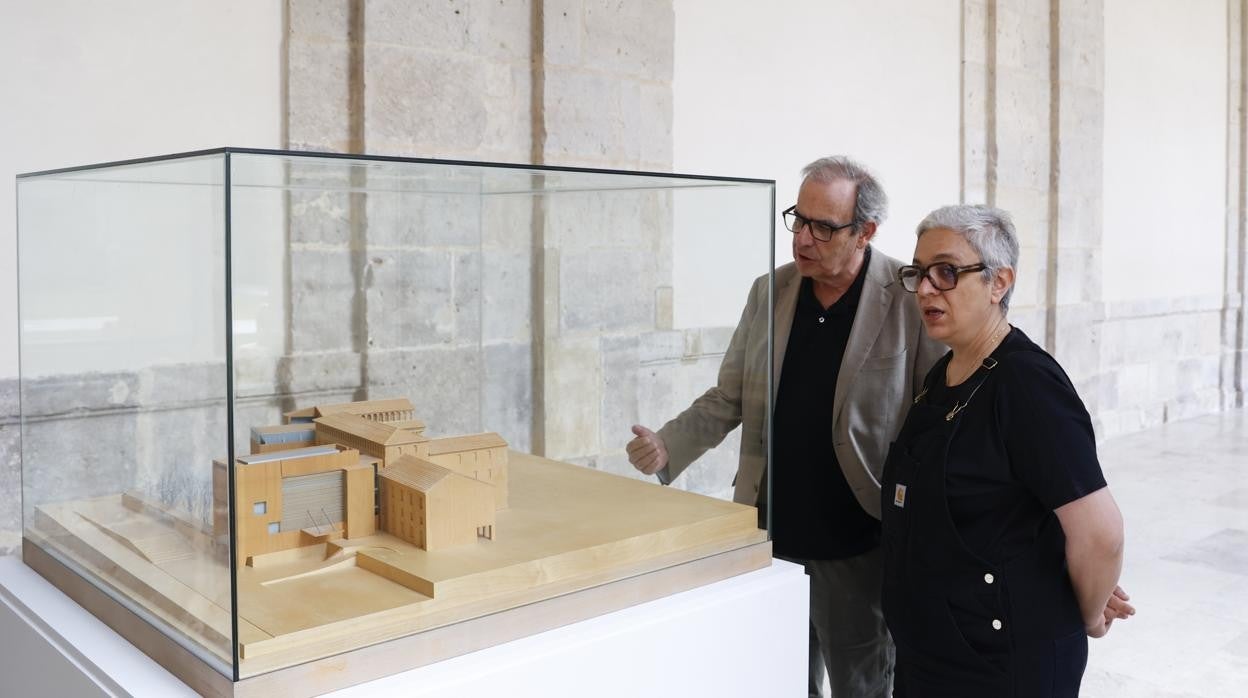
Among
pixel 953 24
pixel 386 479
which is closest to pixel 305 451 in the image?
pixel 386 479

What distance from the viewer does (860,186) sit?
108 inches

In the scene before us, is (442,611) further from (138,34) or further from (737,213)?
(138,34)

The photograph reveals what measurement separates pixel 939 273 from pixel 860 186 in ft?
1.37

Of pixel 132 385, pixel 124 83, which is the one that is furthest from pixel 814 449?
pixel 124 83

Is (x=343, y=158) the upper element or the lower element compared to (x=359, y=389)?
upper

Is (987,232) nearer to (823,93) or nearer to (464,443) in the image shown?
(464,443)

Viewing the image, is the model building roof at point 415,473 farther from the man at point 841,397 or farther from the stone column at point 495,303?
the man at point 841,397

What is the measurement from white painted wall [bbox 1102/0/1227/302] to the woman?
8574mm

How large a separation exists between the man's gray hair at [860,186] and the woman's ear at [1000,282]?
1.33 ft

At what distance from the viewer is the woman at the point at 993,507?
2242 millimetres

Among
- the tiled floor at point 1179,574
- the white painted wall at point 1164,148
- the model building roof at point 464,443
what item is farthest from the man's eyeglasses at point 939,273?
the white painted wall at point 1164,148

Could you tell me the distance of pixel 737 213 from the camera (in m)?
2.33

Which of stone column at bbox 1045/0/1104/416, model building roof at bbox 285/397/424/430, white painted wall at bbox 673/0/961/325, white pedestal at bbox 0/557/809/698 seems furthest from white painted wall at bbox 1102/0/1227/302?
model building roof at bbox 285/397/424/430

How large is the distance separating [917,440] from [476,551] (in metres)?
1.06
